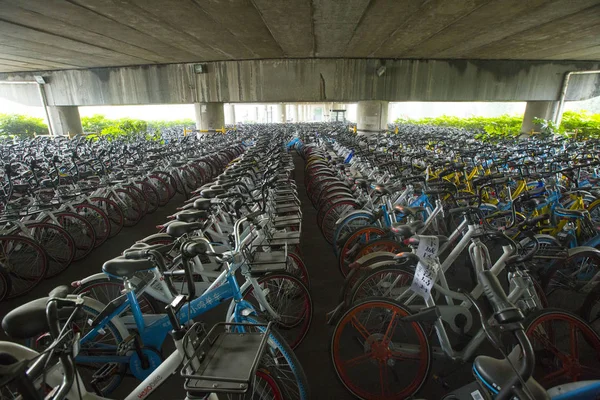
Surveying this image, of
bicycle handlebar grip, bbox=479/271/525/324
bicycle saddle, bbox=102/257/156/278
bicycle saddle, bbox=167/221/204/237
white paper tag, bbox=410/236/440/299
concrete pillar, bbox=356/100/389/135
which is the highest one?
concrete pillar, bbox=356/100/389/135

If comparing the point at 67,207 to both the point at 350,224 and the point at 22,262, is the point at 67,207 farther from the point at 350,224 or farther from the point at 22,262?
the point at 350,224

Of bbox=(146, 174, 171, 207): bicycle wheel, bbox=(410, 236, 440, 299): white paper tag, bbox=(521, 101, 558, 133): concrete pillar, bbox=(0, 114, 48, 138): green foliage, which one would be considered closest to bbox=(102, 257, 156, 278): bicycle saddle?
bbox=(410, 236, 440, 299): white paper tag

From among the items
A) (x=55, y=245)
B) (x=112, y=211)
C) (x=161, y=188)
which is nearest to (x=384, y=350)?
(x=55, y=245)

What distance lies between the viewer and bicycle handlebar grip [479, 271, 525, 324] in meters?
1.17

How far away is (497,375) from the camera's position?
1280 mm

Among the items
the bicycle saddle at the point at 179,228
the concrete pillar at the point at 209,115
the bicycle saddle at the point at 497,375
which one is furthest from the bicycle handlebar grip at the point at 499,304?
the concrete pillar at the point at 209,115

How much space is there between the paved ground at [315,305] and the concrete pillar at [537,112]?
529 inches

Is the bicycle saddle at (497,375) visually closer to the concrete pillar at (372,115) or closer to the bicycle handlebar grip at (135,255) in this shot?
the bicycle handlebar grip at (135,255)

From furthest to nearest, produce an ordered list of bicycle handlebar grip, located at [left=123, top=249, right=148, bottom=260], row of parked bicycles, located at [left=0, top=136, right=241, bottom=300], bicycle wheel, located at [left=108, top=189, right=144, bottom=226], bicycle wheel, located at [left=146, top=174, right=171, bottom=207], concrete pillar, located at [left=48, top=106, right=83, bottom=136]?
concrete pillar, located at [left=48, top=106, right=83, bottom=136] → bicycle wheel, located at [left=146, top=174, right=171, bottom=207] → bicycle wheel, located at [left=108, top=189, right=144, bottom=226] → row of parked bicycles, located at [left=0, top=136, right=241, bottom=300] → bicycle handlebar grip, located at [left=123, top=249, right=148, bottom=260]

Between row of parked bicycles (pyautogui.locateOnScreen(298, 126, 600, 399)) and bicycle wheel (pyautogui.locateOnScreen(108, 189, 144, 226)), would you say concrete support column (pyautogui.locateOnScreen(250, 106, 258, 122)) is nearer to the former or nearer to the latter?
bicycle wheel (pyautogui.locateOnScreen(108, 189, 144, 226))

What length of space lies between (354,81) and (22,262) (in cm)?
1157

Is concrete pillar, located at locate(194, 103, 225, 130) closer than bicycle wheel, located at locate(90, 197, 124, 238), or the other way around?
bicycle wheel, located at locate(90, 197, 124, 238)

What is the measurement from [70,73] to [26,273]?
1426cm

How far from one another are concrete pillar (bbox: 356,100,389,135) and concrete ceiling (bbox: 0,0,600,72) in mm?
2250
